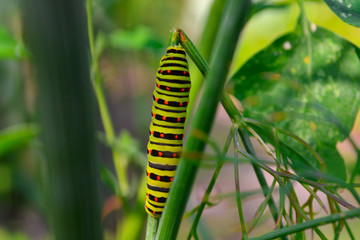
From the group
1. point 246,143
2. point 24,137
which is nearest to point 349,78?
point 246,143

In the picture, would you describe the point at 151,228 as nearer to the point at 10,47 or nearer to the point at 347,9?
the point at 347,9

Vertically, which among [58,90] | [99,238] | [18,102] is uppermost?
[18,102]

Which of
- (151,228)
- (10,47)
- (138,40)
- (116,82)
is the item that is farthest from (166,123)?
(116,82)

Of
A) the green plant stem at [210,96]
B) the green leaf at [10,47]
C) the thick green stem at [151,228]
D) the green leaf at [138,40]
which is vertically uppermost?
the green leaf at [138,40]

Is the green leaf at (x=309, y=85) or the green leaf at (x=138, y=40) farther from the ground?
the green leaf at (x=138, y=40)

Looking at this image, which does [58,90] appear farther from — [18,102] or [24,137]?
[18,102]

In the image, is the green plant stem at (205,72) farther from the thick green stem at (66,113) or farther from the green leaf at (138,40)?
the green leaf at (138,40)

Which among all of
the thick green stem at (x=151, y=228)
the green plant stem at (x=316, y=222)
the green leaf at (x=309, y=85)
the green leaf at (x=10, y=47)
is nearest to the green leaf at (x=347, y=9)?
the green leaf at (x=309, y=85)
